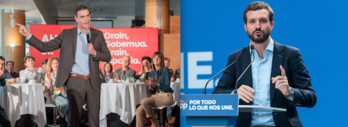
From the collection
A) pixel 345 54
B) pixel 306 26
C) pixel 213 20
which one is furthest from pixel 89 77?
pixel 345 54

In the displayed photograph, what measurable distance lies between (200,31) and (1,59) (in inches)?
72.1

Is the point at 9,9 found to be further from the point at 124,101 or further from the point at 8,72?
the point at 124,101

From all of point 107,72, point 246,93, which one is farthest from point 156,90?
point 246,93

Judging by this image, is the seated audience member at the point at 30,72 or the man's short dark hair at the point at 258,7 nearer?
the man's short dark hair at the point at 258,7

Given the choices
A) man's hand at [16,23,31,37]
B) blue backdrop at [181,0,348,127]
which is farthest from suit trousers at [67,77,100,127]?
blue backdrop at [181,0,348,127]

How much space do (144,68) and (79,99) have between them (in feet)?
2.14

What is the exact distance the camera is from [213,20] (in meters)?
2.43

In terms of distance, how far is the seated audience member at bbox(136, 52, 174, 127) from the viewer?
8.47 ft

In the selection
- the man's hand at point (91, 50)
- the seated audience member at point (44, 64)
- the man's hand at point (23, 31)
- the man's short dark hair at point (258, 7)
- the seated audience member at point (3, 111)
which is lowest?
the seated audience member at point (3, 111)

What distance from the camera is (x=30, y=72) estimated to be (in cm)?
238

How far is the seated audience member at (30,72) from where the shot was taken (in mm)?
2383

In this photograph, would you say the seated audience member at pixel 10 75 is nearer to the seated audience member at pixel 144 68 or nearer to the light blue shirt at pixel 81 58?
the light blue shirt at pixel 81 58

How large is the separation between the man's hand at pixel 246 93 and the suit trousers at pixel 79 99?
128 centimetres

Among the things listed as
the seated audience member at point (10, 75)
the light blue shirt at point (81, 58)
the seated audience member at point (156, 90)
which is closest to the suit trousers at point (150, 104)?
the seated audience member at point (156, 90)
